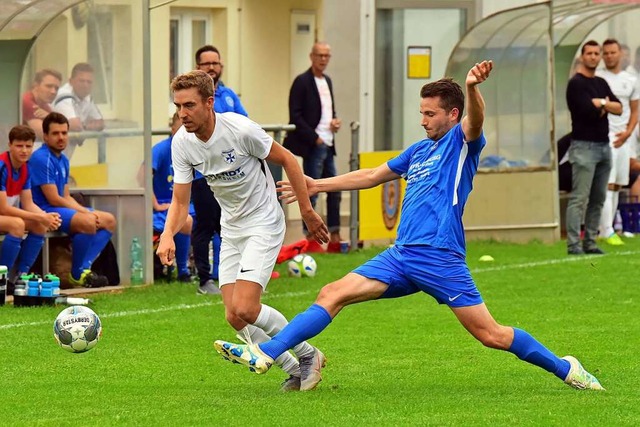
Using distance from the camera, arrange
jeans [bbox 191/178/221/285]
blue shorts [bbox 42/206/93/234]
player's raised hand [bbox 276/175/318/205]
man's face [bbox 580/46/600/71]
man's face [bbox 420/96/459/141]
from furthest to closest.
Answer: man's face [bbox 580/46/600/71] < blue shorts [bbox 42/206/93/234] < jeans [bbox 191/178/221/285] < player's raised hand [bbox 276/175/318/205] < man's face [bbox 420/96/459/141]

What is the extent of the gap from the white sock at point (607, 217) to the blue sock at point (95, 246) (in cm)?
673

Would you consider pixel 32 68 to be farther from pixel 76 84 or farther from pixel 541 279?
pixel 541 279

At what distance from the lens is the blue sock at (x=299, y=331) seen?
7848mm

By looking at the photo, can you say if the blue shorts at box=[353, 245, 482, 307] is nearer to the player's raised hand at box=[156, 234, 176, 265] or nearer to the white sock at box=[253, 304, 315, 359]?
the white sock at box=[253, 304, 315, 359]

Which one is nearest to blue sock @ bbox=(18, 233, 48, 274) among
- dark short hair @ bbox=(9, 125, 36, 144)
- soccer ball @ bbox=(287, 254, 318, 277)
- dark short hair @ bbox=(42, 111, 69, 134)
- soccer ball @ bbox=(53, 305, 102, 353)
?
dark short hair @ bbox=(9, 125, 36, 144)

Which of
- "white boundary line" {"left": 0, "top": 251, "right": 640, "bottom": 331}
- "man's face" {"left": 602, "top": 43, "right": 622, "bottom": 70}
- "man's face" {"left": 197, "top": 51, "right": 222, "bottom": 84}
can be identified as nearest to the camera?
"white boundary line" {"left": 0, "top": 251, "right": 640, "bottom": 331}

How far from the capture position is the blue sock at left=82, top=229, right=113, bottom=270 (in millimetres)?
14055

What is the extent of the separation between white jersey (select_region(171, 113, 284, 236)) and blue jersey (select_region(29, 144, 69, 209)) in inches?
215

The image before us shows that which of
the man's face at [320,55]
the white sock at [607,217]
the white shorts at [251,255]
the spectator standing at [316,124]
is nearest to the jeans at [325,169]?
the spectator standing at [316,124]

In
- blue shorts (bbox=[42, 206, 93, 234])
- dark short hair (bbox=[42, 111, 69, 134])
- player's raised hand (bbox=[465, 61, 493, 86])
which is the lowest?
blue shorts (bbox=[42, 206, 93, 234])

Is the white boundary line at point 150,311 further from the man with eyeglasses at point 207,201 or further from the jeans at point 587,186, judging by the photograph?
the jeans at point 587,186

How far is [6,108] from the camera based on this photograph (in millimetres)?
15031

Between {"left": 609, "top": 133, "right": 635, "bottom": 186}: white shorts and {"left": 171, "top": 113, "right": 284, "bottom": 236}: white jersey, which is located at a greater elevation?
{"left": 171, "top": 113, "right": 284, "bottom": 236}: white jersey

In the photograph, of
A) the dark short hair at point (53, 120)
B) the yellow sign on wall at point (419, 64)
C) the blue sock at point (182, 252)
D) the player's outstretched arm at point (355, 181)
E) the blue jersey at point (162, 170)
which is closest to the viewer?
the player's outstretched arm at point (355, 181)
